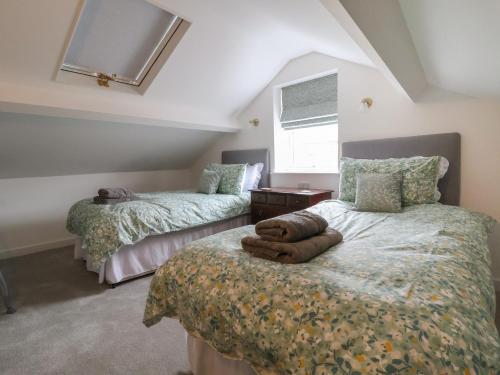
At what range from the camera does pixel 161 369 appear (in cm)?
150

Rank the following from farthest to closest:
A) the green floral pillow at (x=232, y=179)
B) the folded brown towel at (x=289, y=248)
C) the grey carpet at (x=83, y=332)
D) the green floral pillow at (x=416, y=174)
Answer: the green floral pillow at (x=232, y=179) < the green floral pillow at (x=416, y=174) < the grey carpet at (x=83, y=332) < the folded brown towel at (x=289, y=248)

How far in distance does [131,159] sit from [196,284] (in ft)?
11.0

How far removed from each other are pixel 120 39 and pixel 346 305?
2977 mm

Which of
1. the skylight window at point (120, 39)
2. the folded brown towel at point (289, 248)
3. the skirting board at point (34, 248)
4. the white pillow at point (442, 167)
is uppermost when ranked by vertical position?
the skylight window at point (120, 39)

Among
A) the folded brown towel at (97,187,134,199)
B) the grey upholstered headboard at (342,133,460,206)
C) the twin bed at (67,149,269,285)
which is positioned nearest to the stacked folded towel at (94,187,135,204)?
the folded brown towel at (97,187,134,199)

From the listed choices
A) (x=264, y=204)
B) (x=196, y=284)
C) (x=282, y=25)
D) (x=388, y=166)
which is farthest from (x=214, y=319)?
(x=282, y=25)

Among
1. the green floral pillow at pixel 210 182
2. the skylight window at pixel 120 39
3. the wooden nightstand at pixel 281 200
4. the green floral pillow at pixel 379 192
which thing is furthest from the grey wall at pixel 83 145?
the green floral pillow at pixel 379 192

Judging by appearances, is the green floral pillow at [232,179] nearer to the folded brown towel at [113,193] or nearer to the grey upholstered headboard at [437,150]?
the folded brown towel at [113,193]

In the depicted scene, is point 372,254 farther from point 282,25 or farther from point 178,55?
point 178,55

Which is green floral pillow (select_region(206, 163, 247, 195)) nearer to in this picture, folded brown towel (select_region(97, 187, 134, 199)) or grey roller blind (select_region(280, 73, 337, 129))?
grey roller blind (select_region(280, 73, 337, 129))

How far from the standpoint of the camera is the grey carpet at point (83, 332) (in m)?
1.54

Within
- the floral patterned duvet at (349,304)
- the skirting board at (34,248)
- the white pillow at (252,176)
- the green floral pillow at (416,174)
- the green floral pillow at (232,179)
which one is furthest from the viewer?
the white pillow at (252,176)

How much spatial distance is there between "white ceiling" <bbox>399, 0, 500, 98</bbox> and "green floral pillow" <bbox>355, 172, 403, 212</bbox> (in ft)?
2.73

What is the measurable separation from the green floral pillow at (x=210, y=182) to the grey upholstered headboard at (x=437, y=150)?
197 cm
